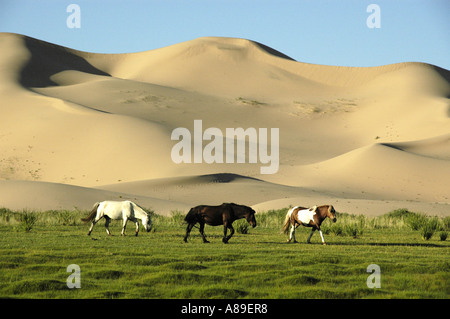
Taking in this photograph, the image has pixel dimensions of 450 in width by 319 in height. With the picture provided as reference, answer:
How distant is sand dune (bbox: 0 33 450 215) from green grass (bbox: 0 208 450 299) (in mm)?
26299

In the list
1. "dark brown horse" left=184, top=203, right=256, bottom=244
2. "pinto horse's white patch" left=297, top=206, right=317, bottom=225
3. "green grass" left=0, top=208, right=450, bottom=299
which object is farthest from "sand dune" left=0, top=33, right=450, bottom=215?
"dark brown horse" left=184, top=203, right=256, bottom=244

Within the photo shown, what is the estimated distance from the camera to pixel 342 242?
82.1ft

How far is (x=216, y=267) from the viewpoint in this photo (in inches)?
683

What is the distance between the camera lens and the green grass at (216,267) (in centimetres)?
1443

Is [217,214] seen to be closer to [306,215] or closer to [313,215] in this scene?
[306,215]

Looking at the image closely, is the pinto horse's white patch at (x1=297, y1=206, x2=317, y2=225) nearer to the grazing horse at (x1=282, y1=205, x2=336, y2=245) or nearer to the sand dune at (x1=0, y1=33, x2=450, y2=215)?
the grazing horse at (x1=282, y1=205, x2=336, y2=245)

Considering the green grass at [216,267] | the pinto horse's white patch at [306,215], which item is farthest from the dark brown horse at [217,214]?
the pinto horse's white patch at [306,215]

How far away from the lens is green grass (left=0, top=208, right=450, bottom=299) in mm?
14430

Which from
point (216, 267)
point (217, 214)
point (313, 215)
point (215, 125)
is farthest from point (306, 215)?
point (215, 125)

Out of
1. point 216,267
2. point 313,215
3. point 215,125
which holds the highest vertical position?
point 215,125

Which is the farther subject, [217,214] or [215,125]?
[215,125]

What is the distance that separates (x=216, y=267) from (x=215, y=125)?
91.8 m
